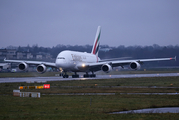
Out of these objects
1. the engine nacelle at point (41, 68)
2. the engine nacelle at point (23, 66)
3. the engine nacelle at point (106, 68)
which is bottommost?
the engine nacelle at point (106, 68)

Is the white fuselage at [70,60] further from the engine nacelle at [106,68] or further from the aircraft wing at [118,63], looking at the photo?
the engine nacelle at [106,68]

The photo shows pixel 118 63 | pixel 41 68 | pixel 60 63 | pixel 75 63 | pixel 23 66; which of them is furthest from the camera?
pixel 118 63

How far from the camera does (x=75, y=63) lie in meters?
57.2

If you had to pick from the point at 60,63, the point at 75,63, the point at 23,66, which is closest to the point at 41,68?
the point at 23,66

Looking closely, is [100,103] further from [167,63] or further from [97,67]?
[167,63]

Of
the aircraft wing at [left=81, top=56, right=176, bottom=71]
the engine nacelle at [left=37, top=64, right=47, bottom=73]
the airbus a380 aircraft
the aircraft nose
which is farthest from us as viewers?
the aircraft wing at [left=81, top=56, right=176, bottom=71]

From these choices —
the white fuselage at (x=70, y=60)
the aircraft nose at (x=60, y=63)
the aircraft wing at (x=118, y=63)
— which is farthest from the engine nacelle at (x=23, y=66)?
the aircraft wing at (x=118, y=63)

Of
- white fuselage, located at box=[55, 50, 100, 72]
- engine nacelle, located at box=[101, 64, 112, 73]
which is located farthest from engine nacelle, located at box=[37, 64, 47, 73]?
engine nacelle, located at box=[101, 64, 112, 73]

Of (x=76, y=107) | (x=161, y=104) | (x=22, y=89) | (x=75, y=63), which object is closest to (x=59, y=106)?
(x=76, y=107)

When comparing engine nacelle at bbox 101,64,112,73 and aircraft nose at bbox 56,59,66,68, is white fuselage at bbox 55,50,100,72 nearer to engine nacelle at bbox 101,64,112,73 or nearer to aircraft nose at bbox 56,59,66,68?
aircraft nose at bbox 56,59,66,68

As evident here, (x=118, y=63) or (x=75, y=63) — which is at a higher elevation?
(x=75, y=63)

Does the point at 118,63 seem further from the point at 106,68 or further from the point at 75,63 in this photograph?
the point at 75,63

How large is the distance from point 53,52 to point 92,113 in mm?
124647

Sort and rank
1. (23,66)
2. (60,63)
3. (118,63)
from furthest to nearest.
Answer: (118,63) < (23,66) < (60,63)
